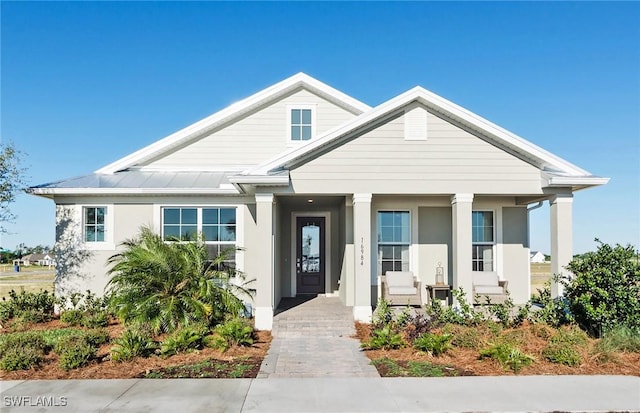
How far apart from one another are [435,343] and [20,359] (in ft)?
21.7

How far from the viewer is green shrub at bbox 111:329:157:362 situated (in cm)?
679

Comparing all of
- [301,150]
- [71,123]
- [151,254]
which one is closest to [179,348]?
[151,254]

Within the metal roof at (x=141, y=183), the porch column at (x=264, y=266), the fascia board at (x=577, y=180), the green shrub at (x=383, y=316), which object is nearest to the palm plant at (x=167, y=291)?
the porch column at (x=264, y=266)

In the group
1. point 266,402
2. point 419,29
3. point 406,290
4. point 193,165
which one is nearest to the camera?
point 266,402

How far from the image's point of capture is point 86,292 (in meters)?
11.1

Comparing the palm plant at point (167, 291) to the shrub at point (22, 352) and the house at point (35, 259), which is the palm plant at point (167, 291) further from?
the house at point (35, 259)

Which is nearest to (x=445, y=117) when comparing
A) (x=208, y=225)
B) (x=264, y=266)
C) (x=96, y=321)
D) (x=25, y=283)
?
(x=264, y=266)

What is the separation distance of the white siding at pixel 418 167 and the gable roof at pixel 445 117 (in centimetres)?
19

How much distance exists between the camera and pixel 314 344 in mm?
8320

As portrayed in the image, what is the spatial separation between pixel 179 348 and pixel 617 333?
7653 mm

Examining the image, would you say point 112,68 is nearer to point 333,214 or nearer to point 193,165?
point 193,165

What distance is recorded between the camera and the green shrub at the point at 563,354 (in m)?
6.62

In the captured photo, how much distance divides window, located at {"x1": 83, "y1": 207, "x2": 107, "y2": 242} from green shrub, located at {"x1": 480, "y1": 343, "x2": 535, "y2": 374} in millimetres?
9688

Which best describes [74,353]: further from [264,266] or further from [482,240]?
[482,240]
